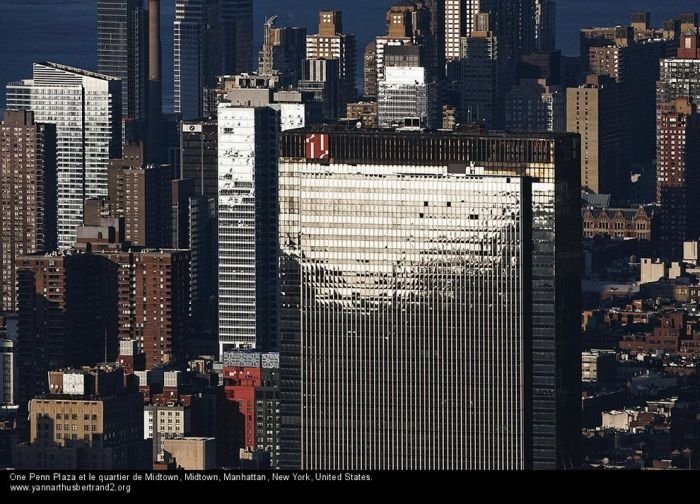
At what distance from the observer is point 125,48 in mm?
75125

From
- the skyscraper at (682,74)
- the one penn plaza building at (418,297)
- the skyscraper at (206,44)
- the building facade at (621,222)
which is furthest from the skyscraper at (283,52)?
the one penn plaza building at (418,297)

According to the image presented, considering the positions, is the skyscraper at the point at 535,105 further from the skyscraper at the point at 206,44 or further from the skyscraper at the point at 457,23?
the skyscraper at the point at 206,44

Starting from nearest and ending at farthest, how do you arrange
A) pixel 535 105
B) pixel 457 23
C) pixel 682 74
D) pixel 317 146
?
pixel 317 146 → pixel 535 105 → pixel 682 74 → pixel 457 23

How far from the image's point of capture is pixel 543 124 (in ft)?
229

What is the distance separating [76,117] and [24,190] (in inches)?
291

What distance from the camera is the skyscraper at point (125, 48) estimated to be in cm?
7381

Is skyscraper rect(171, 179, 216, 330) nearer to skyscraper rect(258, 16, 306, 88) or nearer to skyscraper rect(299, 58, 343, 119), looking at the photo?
skyscraper rect(299, 58, 343, 119)

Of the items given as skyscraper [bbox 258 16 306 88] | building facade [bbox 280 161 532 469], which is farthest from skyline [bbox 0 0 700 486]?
skyscraper [bbox 258 16 306 88]

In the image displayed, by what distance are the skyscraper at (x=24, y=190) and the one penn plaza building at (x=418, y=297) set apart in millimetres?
22095

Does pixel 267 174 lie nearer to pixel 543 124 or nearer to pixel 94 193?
pixel 94 193

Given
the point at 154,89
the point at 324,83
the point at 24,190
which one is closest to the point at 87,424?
the point at 24,190

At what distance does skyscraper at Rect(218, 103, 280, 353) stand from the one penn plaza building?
1797 cm

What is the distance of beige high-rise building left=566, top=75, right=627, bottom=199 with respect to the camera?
234 feet

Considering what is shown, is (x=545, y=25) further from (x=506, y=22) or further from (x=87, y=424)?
(x=87, y=424)
